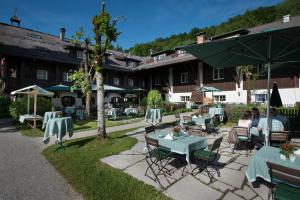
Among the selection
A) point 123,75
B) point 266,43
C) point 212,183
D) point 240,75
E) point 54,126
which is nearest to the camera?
point 212,183

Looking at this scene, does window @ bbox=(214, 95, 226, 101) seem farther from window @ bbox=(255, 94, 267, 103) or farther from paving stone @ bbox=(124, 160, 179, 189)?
paving stone @ bbox=(124, 160, 179, 189)

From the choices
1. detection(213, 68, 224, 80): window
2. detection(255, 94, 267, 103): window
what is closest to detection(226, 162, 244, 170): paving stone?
detection(255, 94, 267, 103): window

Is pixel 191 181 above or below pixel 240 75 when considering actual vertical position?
below

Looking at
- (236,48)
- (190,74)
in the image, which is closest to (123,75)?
(190,74)

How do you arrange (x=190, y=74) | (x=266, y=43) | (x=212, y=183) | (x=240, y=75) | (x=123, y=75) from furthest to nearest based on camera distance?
(x=123, y=75) → (x=190, y=74) → (x=240, y=75) → (x=266, y=43) → (x=212, y=183)

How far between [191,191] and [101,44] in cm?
618

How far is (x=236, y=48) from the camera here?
5211 mm

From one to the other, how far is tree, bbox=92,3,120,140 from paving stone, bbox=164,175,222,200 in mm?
4231

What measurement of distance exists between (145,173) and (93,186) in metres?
1.21

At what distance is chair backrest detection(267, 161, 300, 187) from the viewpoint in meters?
2.83

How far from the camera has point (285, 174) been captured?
9.70ft

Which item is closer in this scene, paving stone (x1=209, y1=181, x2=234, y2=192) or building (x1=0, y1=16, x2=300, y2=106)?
paving stone (x1=209, y1=181, x2=234, y2=192)

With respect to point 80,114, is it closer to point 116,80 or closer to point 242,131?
point 242,131

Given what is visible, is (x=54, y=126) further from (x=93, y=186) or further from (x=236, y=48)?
(x=236, y=48)
